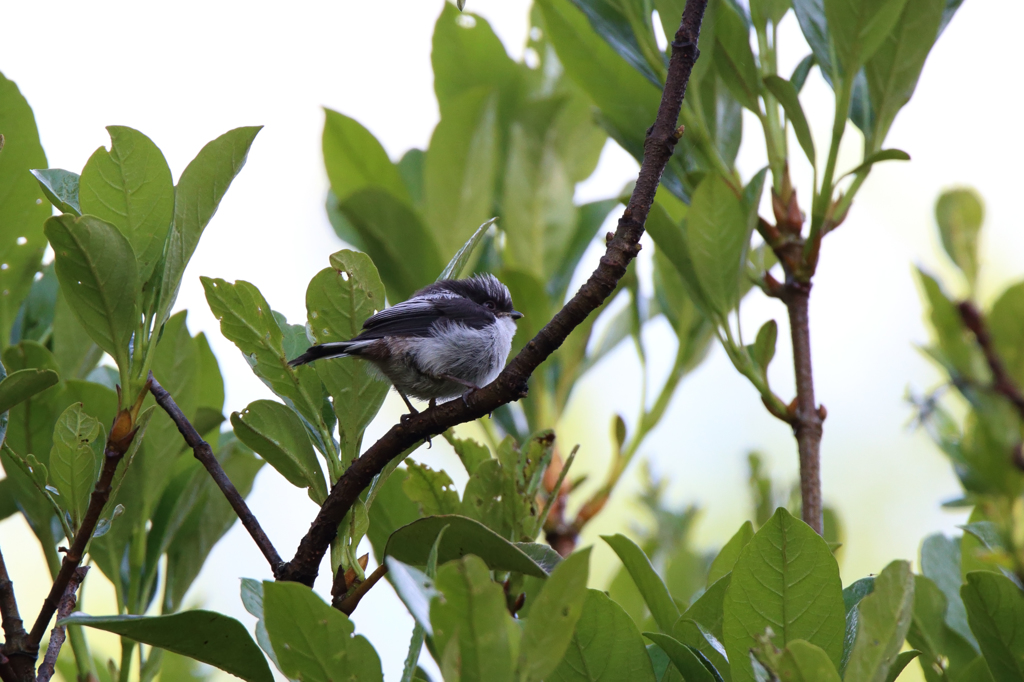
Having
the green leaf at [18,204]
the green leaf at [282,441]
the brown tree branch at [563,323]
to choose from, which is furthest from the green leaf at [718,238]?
the green leaf at [18,204]

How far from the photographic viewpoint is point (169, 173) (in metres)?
1.58

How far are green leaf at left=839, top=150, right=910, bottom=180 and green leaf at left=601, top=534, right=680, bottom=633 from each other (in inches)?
36.4

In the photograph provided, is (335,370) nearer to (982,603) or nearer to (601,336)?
(982,603)

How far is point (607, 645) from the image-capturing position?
1.42 meters

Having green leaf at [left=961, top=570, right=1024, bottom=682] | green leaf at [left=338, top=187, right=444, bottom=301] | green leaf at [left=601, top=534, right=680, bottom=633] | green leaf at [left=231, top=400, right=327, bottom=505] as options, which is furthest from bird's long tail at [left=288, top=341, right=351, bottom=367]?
green leaf at [left=961, top=570, right=1024, bottom=682]

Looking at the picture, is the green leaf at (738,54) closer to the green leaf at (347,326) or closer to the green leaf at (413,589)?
the green leaf at (347,326)

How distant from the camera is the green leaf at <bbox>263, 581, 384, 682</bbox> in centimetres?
120

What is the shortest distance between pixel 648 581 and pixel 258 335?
872 millimetres

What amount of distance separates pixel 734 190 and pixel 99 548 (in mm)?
1631

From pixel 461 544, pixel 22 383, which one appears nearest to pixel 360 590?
pixel 461 544

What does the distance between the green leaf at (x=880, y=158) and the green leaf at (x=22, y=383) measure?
5.27 ft

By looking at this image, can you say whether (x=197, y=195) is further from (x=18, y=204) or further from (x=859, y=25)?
(x=859, y=25)

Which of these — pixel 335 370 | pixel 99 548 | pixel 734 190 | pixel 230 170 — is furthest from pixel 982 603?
pixel 99 548

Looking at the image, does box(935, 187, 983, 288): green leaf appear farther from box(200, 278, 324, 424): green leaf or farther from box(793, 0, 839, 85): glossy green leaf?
box(200, 278, 324, 424): green leaf
